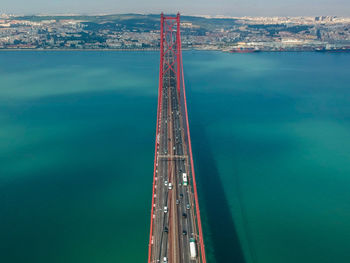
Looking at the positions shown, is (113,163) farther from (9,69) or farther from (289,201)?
(9,69)

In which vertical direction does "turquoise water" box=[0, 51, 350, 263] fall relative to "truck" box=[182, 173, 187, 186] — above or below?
below

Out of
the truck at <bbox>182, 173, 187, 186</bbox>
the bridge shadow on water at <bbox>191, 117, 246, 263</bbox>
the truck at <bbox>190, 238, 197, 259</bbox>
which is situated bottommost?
the bridge shadow on water at <bbox>191, 117, 246, 263</bbox>

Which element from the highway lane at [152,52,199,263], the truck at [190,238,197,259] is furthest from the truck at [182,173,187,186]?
the truck at [190,238,197,259]

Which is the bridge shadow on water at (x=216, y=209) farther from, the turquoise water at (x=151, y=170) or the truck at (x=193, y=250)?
the truck at (x=193, y=250)

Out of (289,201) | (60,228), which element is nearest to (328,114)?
(289,201)

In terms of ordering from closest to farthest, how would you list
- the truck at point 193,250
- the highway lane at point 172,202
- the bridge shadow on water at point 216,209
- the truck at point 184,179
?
the truck at point 193,250, the highway lane at point 172,202, the bridge shadow on water at point 216,209, the truck at point 184,179

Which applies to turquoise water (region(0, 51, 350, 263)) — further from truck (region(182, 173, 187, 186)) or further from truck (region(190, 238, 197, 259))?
truck (region(190, 238, 197, 259))

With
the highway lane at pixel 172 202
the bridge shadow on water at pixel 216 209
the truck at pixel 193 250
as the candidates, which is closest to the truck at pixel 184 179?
the highway lane at pixel 172 202
